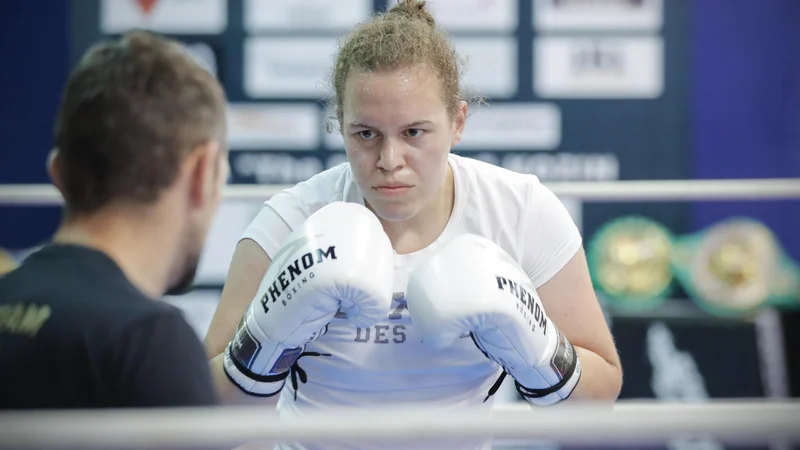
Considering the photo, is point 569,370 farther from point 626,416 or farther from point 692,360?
point 692,360

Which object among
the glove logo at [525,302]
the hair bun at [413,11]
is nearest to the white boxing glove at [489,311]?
the glove logo at [525,302]

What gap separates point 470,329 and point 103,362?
57cm

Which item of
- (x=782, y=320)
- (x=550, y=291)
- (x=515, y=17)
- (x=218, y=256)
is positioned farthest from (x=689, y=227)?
(x=550, y=291)

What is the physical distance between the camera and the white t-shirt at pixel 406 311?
4.47ft

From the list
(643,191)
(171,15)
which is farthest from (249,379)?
(171,15)

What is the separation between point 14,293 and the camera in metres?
0.82

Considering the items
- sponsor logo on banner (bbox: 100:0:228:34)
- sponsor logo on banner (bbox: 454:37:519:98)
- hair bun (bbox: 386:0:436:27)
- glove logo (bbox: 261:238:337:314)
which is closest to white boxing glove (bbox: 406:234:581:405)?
glove logo (bbox: 261:238:337:314)

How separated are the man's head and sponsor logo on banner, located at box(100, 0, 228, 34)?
259 centimetres

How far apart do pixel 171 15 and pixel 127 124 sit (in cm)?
271

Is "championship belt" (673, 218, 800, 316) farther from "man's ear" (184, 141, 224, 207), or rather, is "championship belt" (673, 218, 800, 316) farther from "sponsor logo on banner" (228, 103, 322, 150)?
"man's ear" (184, 141, 224, 207)

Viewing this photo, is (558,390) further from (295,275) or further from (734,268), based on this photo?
(734,268)

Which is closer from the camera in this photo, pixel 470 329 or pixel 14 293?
pixel 14 293

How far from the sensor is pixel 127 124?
818mm

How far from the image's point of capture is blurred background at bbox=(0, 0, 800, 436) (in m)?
3.28
